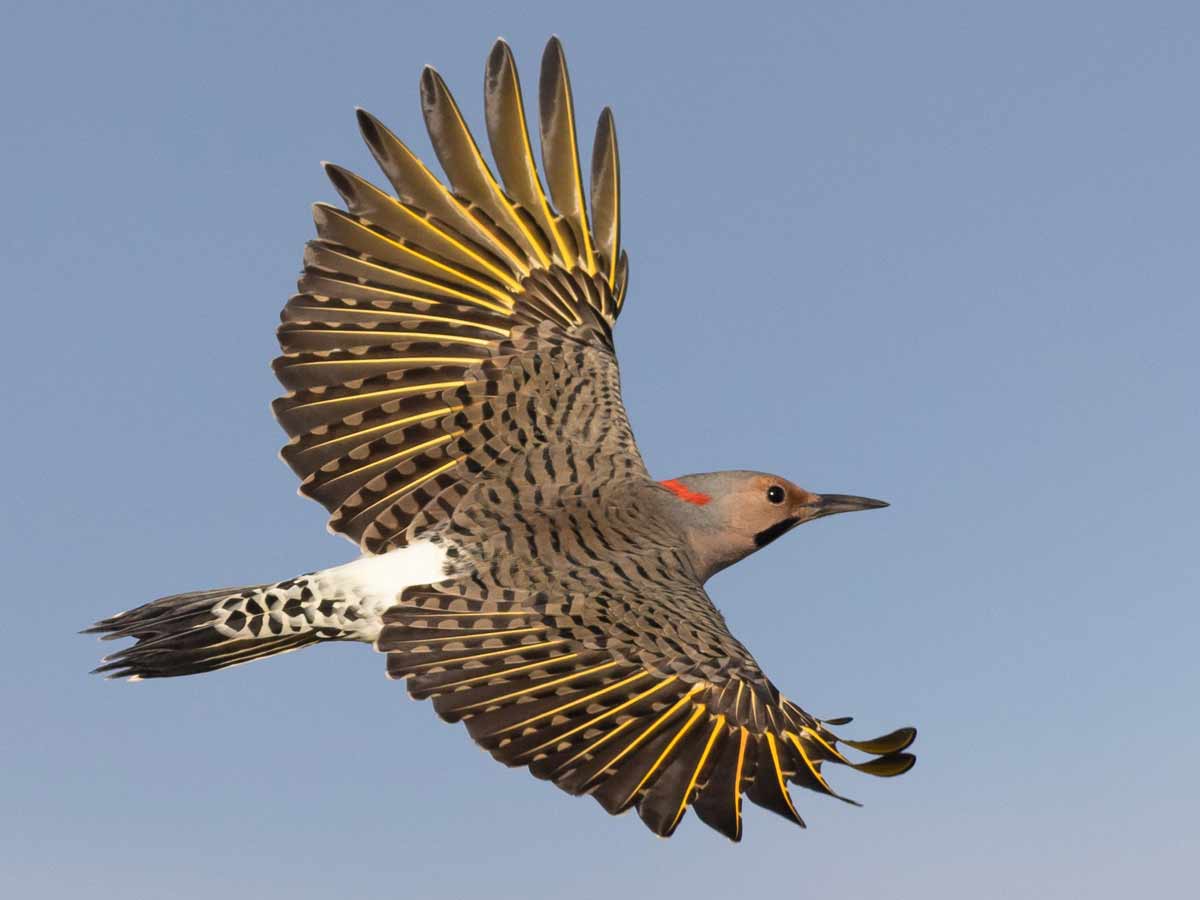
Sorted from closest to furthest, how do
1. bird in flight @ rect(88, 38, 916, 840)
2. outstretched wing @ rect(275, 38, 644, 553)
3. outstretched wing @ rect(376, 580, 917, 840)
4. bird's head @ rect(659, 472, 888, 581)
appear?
outstretched wing @ rect(376, 580, 917, 840)
bird in flight @ rect(88, 38, 916, 840)
outstretched wing @ rect(275, 38, 644, 553)
bird's head @ rect(659, 472, 888, 581)

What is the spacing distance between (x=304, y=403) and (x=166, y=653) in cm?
→ 160

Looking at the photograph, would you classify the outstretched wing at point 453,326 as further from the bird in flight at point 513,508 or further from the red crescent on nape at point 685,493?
the red crescent on nape at point 685,493

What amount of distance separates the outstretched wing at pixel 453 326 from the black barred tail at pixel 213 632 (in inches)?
21.4

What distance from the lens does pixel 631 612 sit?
6988 millimetres

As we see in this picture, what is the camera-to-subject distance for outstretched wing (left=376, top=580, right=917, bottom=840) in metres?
6.45

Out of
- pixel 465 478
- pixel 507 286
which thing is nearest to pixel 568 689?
pixel 465 478

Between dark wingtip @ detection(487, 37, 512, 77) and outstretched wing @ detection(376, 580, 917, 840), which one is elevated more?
dark wingtip @ detection(487, 37, 512, 77)

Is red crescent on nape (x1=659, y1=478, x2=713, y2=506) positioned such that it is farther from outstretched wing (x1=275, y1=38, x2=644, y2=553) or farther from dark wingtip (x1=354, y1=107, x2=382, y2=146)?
dark wingtip (x1=354, y1=107, x2=382, y2=146)

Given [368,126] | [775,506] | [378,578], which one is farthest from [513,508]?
[368,126]

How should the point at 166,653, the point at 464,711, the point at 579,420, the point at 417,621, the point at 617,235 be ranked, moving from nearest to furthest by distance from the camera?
1. the point at 464,711
2. the point at 417,621
3. the point at 166,653
4. the point at 579,420
5. the point at 617,235

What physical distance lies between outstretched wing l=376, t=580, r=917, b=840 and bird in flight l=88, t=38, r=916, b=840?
0.01 metres

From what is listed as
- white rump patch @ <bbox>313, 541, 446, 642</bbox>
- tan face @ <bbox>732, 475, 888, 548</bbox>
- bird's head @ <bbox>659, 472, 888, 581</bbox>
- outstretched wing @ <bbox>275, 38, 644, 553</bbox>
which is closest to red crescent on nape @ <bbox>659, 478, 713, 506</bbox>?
bird's head @ <bbox>659, 472, 888, 581</bbox>

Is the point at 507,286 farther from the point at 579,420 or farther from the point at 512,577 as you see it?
the point at 512,577

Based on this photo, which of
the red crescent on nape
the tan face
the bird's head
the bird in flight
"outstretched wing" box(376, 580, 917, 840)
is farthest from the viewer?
the tan face
